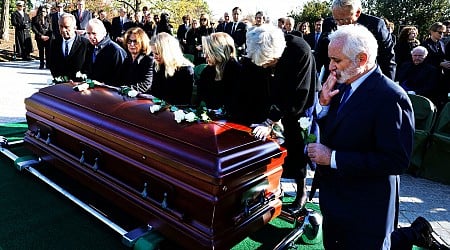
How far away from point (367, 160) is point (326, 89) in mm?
478

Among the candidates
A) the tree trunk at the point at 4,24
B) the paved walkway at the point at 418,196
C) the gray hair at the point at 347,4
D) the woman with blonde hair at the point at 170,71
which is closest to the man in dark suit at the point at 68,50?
the paved walkway at the point at 418,196

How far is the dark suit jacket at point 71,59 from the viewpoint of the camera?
15.9ft

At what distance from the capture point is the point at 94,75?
4.51 meters

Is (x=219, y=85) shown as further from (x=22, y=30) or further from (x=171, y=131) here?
(x=22, y=30)

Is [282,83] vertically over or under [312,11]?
under

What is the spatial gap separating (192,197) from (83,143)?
4.26ft

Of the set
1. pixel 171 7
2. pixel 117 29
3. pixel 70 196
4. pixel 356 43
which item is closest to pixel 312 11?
pixel 171 7

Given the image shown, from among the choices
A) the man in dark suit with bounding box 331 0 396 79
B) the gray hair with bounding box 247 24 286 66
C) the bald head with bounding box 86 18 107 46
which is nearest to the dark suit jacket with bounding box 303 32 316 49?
the man in dark suit with bounding box 331 0 396 79

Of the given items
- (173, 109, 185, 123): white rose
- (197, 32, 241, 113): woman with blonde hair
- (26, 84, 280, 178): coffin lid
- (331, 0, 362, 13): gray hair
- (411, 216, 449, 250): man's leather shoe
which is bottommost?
(411, 216, 449, 250): man's leather shoe

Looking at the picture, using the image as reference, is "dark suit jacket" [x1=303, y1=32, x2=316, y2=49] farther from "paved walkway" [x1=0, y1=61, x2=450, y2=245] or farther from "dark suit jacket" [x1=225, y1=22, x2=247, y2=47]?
"paved walkway" [x1=0, y1=61, x2=450, y2=245]

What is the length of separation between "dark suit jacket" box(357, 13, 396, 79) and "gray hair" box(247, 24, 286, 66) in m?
1.16

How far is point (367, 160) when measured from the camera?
1.70 m

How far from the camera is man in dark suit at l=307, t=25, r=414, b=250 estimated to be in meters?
1.67

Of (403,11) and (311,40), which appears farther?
(403,11)
